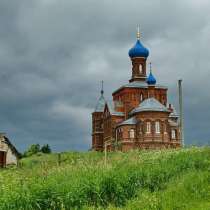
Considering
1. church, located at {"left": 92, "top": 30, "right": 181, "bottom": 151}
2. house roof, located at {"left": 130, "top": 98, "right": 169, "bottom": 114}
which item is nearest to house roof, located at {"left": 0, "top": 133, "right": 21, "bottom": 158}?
church, located at {"left": 92, "top": 30, "right": 181, "bottom": 151}

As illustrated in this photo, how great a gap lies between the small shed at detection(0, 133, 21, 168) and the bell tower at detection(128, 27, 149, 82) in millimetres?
21267

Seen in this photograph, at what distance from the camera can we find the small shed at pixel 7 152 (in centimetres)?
3691

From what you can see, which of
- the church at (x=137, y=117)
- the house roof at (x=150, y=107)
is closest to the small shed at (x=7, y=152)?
the church at (x=137, y=117)

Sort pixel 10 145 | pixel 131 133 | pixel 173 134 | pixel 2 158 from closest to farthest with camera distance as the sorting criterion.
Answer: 1. pixel 2 158
2. pixel 10 145
3. pixel 131 133
4. pixel 173 134

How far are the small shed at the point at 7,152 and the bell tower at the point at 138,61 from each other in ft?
69.8

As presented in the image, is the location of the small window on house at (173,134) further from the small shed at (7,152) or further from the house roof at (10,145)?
the small shed at (7,152)

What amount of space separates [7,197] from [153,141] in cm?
3808

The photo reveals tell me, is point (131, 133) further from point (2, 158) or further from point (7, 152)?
point (2, 158)

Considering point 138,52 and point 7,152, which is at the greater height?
point 138,52

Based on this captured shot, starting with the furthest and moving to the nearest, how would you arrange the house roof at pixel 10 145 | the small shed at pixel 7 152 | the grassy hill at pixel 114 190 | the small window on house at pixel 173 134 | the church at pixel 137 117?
the small window on house at pixel 173 134, the church at pixel 137 117, the house roof at pixel 10 145, the small shed at pixel 7 152, the grassy hill at pixel 114 190

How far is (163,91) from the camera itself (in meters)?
56.5

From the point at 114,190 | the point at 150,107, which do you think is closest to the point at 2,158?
the point at 150,107

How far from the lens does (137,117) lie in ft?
162

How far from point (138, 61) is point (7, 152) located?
23.0 meters
